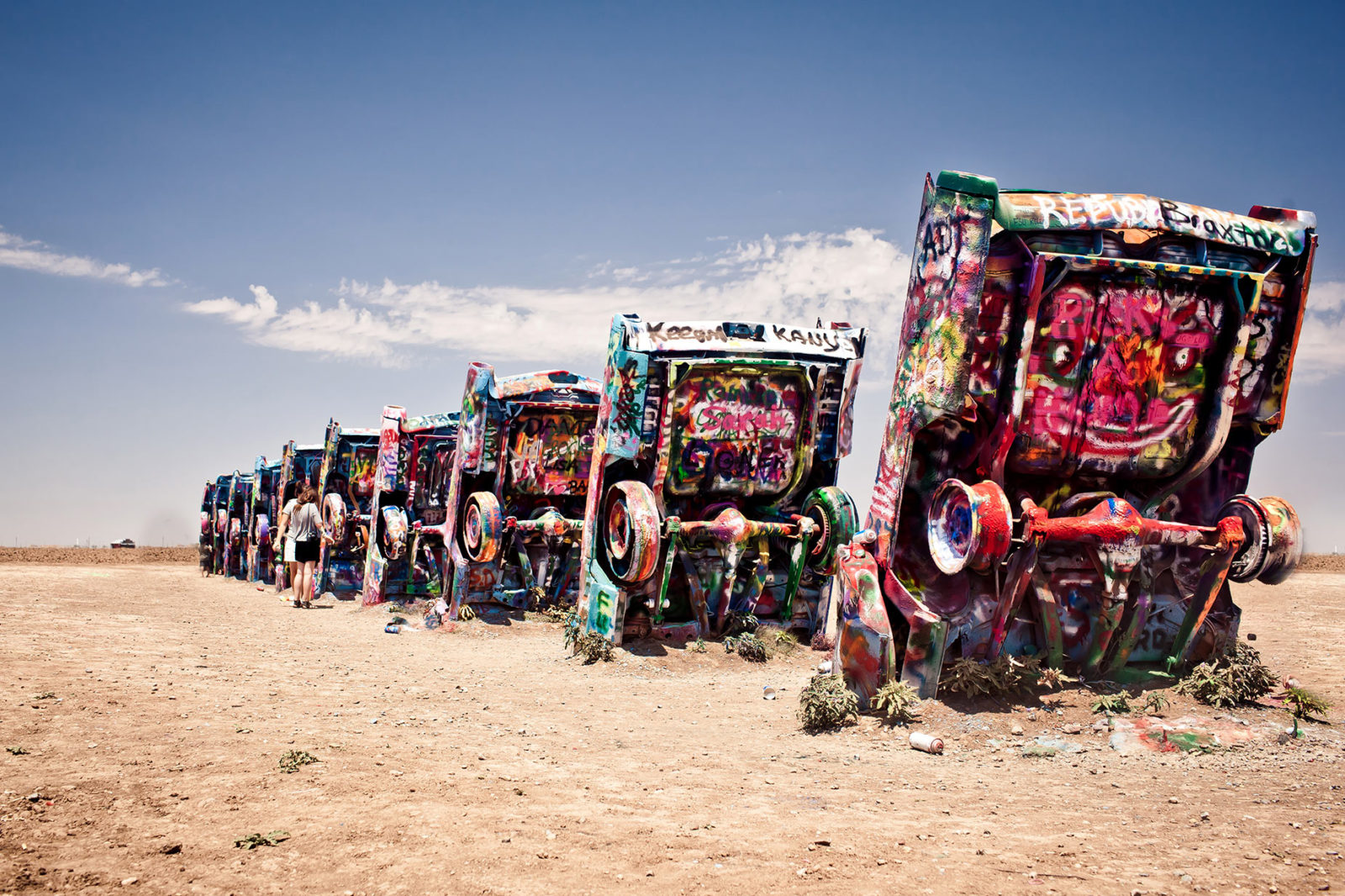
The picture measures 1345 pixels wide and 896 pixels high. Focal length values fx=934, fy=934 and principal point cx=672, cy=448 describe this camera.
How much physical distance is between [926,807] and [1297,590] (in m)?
12.5

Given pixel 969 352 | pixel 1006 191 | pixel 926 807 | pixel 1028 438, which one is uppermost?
pixel 1006 191

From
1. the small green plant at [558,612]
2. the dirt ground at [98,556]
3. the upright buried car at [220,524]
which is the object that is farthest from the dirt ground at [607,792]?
the dirt ground at [98,556]

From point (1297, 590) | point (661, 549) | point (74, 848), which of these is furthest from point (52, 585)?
point (1297, 590)

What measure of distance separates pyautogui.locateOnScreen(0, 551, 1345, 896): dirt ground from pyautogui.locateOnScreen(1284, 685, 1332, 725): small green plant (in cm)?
13

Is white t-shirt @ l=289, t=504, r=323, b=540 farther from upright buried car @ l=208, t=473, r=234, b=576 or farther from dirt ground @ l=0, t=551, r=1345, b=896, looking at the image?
upright buried car @ l=208, t=473, r=234, b=576

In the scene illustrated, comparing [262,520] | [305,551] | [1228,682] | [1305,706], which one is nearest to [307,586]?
[305,551]

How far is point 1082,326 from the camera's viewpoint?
5.55 metres

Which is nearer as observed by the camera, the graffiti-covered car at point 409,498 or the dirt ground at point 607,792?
the dirt ground at point 607,792

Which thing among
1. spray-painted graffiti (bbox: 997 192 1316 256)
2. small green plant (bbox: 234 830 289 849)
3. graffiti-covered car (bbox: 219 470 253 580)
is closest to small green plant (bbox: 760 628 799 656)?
spray-painted graffiti (bbox: 997 192 1316 256)

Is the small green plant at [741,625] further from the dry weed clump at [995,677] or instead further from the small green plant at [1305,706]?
the small green plant at [1305,706]

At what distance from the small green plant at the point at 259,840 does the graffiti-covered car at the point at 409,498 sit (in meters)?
9.95

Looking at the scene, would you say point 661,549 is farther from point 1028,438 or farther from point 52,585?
point 52,585

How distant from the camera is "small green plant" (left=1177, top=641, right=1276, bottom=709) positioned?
5.48 metres

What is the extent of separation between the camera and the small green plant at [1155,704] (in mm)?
5375
